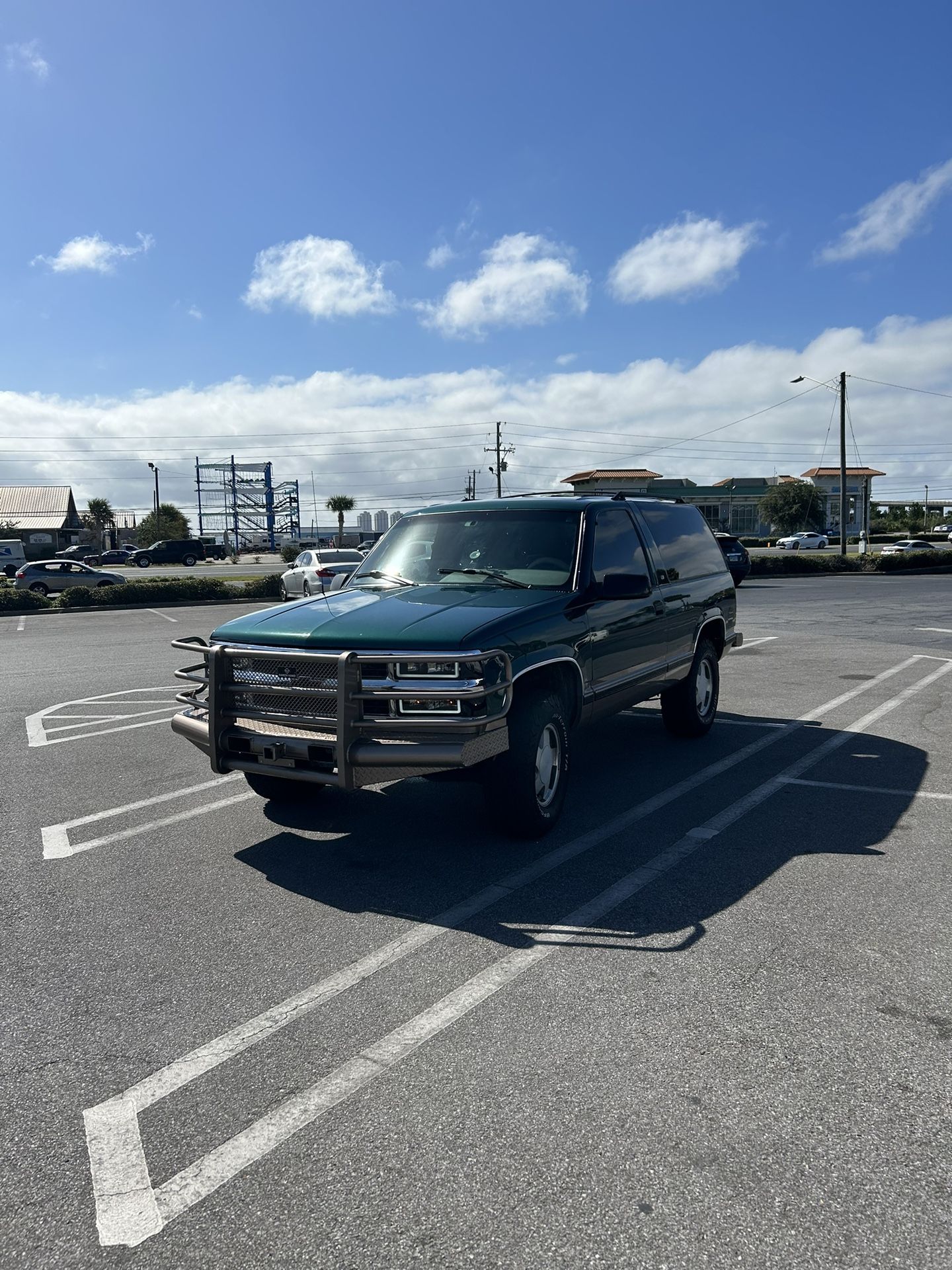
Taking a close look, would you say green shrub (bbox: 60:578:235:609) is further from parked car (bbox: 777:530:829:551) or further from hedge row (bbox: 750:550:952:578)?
parked car (bbox: 777:530:829:551)

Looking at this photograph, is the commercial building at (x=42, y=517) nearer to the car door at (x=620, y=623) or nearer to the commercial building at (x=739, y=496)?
the commercial building at (x=739, y=496)

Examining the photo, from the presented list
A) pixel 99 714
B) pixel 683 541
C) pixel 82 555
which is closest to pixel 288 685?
pixel 683 541

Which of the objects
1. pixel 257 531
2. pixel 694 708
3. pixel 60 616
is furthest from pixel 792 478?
pixel 694 708

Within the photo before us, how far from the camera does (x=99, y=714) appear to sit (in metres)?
9.80

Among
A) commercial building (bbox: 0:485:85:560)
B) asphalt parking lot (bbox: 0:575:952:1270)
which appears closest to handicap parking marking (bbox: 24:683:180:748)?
asphalt parking lot (bbox: 0:575:952:1270)

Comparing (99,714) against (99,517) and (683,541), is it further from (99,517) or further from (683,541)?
(99,517)

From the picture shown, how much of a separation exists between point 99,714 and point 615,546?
19.2 ft

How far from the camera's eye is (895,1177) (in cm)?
256

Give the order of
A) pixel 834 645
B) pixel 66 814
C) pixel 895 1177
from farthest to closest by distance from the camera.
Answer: pixel 834 645, pixel 66 814, pixel 895 1177

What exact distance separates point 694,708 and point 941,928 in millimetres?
3986

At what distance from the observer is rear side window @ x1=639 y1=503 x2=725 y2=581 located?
7.61m

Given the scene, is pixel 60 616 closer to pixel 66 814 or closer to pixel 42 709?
pixel 42 709

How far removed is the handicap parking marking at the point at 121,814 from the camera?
5488 mm

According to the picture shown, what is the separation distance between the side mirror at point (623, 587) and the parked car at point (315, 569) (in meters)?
18.8
